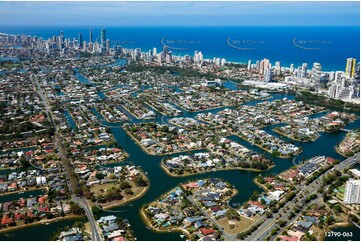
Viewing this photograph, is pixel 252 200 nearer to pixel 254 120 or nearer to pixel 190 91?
pixel 254 120

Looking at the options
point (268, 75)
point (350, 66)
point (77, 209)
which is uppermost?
point (350, 66)

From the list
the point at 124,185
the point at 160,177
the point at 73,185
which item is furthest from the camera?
the point at 160,177

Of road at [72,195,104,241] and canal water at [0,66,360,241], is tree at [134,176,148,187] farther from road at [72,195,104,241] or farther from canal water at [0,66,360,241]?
road at [72,195,104,241]

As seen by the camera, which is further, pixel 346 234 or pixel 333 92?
pixel 333 92

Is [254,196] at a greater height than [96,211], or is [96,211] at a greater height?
[254,196]

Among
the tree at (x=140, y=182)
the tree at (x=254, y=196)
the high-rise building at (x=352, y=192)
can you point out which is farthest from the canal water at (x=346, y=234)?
the tree at (x=140, y=182)

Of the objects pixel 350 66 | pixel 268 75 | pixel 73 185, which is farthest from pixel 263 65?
pixel 73 185

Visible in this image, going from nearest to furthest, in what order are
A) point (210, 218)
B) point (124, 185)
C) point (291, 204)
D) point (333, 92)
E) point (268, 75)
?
point (210, 218) → point (291, 204) → point (124, 185) → point (333, 92) → point (268, 75)

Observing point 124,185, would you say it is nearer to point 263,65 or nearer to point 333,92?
point 333,92
